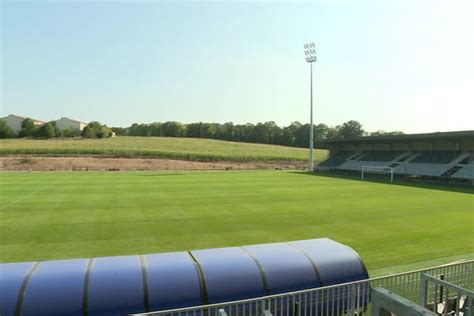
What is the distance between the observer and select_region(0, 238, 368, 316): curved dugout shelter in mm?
6094

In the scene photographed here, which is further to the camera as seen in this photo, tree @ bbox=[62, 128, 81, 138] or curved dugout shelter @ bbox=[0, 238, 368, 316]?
tree @ bbox=[62, 128, 81, 138]

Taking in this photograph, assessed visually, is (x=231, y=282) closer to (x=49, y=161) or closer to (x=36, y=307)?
(x=36, y=307)

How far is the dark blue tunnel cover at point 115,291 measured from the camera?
20.3 ft

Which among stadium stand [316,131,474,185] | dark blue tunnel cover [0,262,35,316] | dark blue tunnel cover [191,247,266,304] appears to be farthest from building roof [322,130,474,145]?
dark blue tunnel cover [0,262,35,316]

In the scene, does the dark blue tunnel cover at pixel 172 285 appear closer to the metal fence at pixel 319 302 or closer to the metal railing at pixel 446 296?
the metal fence at pixel 319 302

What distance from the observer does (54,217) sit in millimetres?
18109

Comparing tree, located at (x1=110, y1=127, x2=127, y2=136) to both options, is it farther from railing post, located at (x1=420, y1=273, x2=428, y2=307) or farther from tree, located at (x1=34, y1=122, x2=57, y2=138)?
railing post, located at (x1=420, y1=273, x2=428, y2=307)

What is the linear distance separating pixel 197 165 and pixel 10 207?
155ft

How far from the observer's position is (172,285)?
6.66 meters

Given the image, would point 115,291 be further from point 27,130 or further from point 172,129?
point 172,129

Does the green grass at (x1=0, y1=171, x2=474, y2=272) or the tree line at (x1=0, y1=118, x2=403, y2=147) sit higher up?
the tree line at (x1=0, y1=118, x2=403, y2=147)

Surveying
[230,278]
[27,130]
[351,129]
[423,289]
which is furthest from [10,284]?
[351,129]

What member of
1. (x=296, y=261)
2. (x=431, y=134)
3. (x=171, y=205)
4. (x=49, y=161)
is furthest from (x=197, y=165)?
(x=296, y=261)

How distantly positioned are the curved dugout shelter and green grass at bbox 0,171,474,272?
14.2ft
